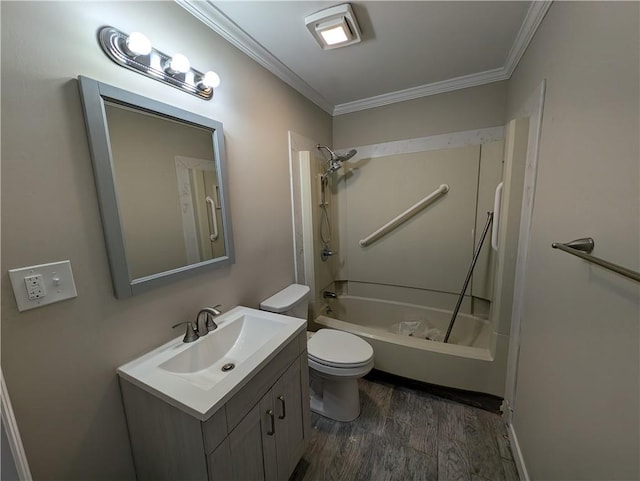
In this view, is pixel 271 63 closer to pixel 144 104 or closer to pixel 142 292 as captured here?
pixel 144 104

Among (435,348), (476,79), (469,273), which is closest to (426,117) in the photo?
(476,79)

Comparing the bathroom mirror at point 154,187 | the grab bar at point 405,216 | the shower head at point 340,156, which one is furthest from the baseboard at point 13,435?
the grab bar at point 405,216

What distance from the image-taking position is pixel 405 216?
7.68 ft

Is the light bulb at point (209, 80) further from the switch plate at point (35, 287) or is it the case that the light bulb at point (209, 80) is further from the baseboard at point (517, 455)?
the baseboard at point (517, 455)

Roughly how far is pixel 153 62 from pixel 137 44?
0.36 feet

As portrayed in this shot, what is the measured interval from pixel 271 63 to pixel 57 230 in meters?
1.48

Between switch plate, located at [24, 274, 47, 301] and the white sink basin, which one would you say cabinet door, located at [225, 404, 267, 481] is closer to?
the white sink basin

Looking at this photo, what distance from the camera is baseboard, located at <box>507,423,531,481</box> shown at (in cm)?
121

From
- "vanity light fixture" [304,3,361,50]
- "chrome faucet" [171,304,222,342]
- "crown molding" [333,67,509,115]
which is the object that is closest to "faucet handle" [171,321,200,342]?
"chrome faucet" [171,304,222,342]

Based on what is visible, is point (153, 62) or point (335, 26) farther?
point (335, 26)

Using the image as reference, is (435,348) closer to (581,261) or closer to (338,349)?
(338,349)

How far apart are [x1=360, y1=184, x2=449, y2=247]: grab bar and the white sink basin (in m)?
1.48

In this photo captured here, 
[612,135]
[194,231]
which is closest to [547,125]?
[612,135]

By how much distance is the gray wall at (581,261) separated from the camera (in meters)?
0.62
